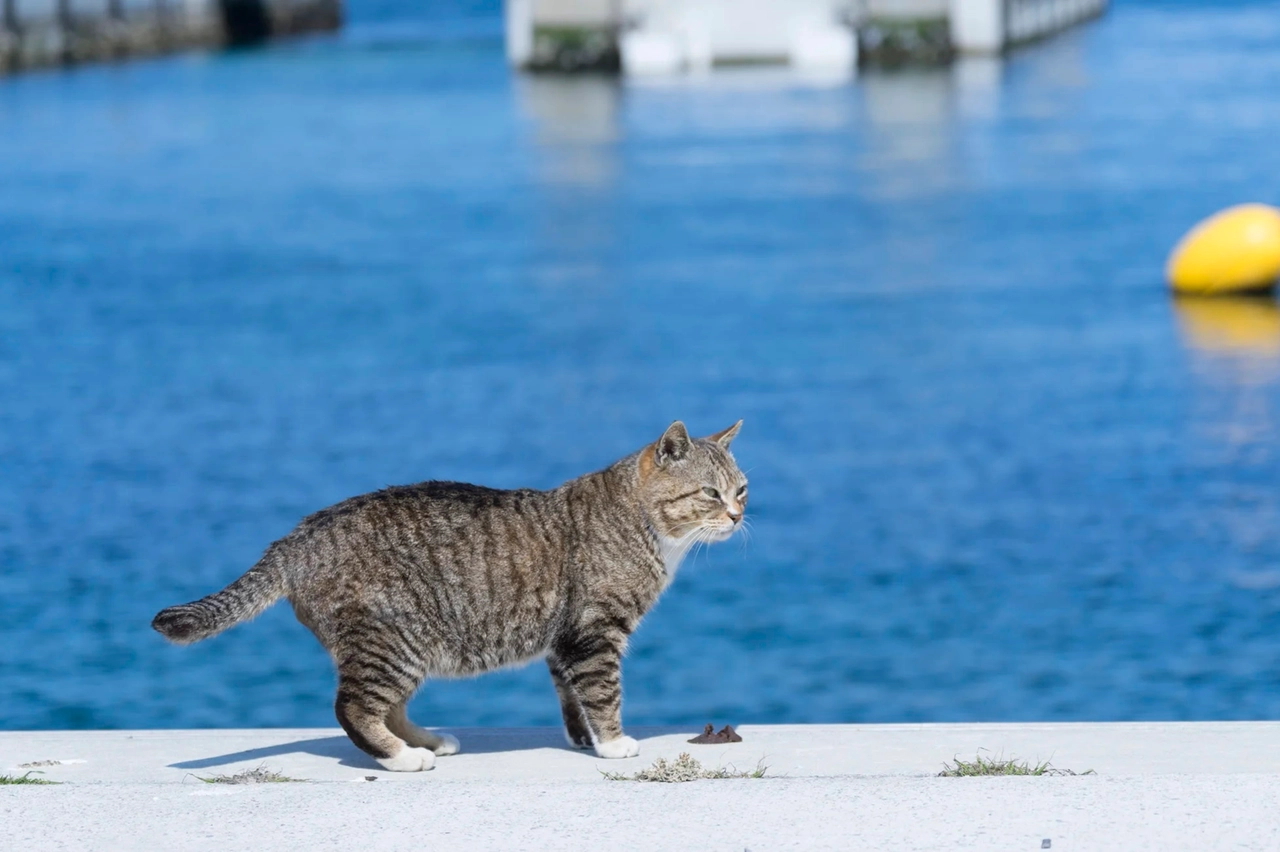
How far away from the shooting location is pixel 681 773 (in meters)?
6.45

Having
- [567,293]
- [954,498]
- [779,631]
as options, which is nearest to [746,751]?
[779,631]

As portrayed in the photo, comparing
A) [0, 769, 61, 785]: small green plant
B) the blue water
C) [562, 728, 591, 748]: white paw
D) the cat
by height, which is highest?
the cat

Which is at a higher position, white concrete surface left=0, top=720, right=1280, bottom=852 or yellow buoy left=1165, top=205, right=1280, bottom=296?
white concrete surface left=0, top=720, right=1280, bottom=852

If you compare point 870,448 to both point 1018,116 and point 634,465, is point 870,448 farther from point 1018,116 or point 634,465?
point 1018,116

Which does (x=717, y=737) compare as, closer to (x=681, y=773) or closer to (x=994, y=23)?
(x=681, y=773)

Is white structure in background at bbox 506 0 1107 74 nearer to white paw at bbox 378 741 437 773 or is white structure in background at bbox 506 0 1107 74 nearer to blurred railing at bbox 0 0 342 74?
blurred railing at bbox 0 0 342 74

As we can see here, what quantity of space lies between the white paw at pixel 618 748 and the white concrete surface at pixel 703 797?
0.18 feet

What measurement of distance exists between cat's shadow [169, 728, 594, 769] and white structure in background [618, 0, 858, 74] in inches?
2957

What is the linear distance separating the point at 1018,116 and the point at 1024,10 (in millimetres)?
31336

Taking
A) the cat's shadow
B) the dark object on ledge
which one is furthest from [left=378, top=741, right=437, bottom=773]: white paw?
the dark object on ledge

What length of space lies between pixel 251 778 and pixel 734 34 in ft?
263

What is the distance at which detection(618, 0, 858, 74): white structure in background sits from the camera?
81188mm

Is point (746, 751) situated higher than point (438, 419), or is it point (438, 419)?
point (746, 751)

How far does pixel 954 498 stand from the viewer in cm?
1947
